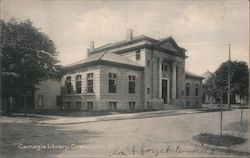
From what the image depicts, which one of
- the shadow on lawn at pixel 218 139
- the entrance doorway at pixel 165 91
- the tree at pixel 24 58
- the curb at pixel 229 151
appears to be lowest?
the curb at pixel 229 151

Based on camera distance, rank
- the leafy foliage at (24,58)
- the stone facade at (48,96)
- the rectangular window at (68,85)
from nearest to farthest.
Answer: the leafy foliage at (24,58) → the rectangular window at (68,85) → the stone facade at (48,96)

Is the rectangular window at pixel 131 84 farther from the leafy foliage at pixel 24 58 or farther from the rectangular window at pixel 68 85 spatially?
the leafy foliage at pixel 24 58

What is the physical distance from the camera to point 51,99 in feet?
92.3

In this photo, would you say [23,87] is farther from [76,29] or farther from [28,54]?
[76,29]

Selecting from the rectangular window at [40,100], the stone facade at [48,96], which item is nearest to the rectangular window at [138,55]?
the stone facade at [48,96]

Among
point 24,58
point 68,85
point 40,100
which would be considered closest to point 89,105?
point 68,85

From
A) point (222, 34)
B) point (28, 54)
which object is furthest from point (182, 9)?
point (28, 54)

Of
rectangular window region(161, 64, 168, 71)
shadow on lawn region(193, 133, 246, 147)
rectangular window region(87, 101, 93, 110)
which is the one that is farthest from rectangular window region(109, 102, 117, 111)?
shadow on lawn region(193, 133, 246, 147)

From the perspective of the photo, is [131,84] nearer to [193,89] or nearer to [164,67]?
[164,67]

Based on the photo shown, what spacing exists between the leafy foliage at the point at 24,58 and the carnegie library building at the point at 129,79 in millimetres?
3187

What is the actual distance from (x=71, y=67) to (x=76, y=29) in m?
14.3

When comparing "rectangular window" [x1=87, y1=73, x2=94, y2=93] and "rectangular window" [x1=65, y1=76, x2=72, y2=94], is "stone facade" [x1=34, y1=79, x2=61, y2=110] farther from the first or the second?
"rectangular window" [x1=87, y1=73, x2=94, y2=93]

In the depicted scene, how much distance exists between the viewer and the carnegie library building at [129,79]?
2164cm

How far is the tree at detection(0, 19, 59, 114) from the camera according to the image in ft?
52.3
